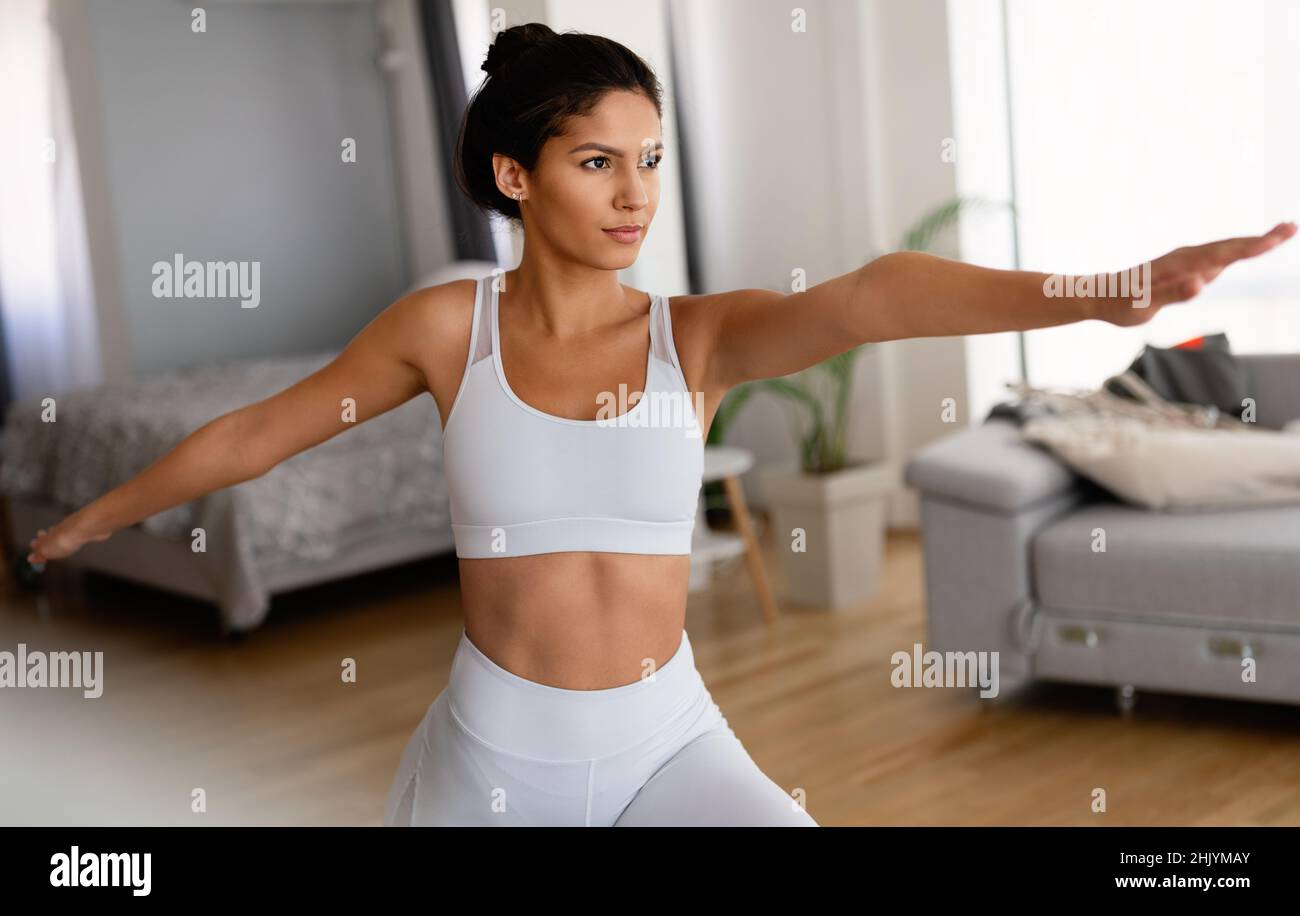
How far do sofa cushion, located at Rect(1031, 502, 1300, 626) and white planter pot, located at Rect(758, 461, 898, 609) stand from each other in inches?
40.9

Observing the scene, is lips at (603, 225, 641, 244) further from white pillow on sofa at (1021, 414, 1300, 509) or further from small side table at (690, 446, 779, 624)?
small side table at (690, 446, 779, 624)

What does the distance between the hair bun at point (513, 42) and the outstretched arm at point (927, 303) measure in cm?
28

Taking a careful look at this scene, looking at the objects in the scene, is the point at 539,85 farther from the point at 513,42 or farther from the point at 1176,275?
the point at 1176,275

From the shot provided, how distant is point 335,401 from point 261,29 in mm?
5779

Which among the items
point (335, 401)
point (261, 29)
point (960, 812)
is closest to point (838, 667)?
point (960, 812)

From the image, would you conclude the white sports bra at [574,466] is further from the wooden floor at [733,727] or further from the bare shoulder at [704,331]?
the wooden floor at [733,727]

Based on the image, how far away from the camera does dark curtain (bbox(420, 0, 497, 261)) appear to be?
20.0ft

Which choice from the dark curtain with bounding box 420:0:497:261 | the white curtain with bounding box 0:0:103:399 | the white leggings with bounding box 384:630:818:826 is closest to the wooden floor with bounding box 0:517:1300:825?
the white leggings with bounding box 384:630:818:826

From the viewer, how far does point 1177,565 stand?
2.91 metres

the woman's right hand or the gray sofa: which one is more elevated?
the woman's right hand

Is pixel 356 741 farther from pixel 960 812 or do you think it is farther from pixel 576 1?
pixel 576 1

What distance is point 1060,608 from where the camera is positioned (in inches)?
122

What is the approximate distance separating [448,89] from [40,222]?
2052 mm

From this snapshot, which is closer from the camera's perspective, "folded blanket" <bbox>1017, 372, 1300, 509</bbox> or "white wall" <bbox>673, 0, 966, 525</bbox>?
"folded blanket" <bbox>1017, 372, 1300, 509</bbox>
